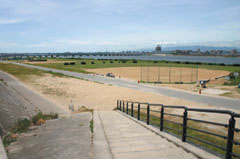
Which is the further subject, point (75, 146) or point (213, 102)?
point (213, 102)

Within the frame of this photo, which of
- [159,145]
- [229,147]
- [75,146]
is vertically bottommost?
[75,146]

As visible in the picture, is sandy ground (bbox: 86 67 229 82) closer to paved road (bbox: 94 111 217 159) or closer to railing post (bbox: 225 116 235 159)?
paved road (bbox: 94 111 217 159)

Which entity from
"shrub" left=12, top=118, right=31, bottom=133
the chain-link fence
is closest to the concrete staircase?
"shrub" left=12, top=118, right=31, bottom=133

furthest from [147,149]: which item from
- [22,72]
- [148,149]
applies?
[22,72]

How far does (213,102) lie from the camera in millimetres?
21688

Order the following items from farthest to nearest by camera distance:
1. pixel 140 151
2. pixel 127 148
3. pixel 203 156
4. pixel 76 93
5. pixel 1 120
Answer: pixel 76 93
pixel 1 120
pixel 127 148
pixel 140 151
pixel 203 156

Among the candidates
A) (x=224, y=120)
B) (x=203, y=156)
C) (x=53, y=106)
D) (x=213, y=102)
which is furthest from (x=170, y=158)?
(x=213, y=102)

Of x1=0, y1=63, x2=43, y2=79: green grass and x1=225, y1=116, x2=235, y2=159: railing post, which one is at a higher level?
x1=225, y1=116, x2=235, y2=159: railing post

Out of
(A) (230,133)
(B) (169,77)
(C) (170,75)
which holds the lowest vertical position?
(C) (170,75)

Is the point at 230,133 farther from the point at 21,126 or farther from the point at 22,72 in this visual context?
the point at 22,72

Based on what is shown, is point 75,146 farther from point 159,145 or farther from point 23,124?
point 23,124

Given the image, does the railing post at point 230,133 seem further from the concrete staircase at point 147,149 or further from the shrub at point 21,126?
the shrub at point 21,126

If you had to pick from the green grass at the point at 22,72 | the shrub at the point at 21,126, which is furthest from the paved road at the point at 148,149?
the green grass at the point at 22,72

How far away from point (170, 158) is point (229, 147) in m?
1.18
